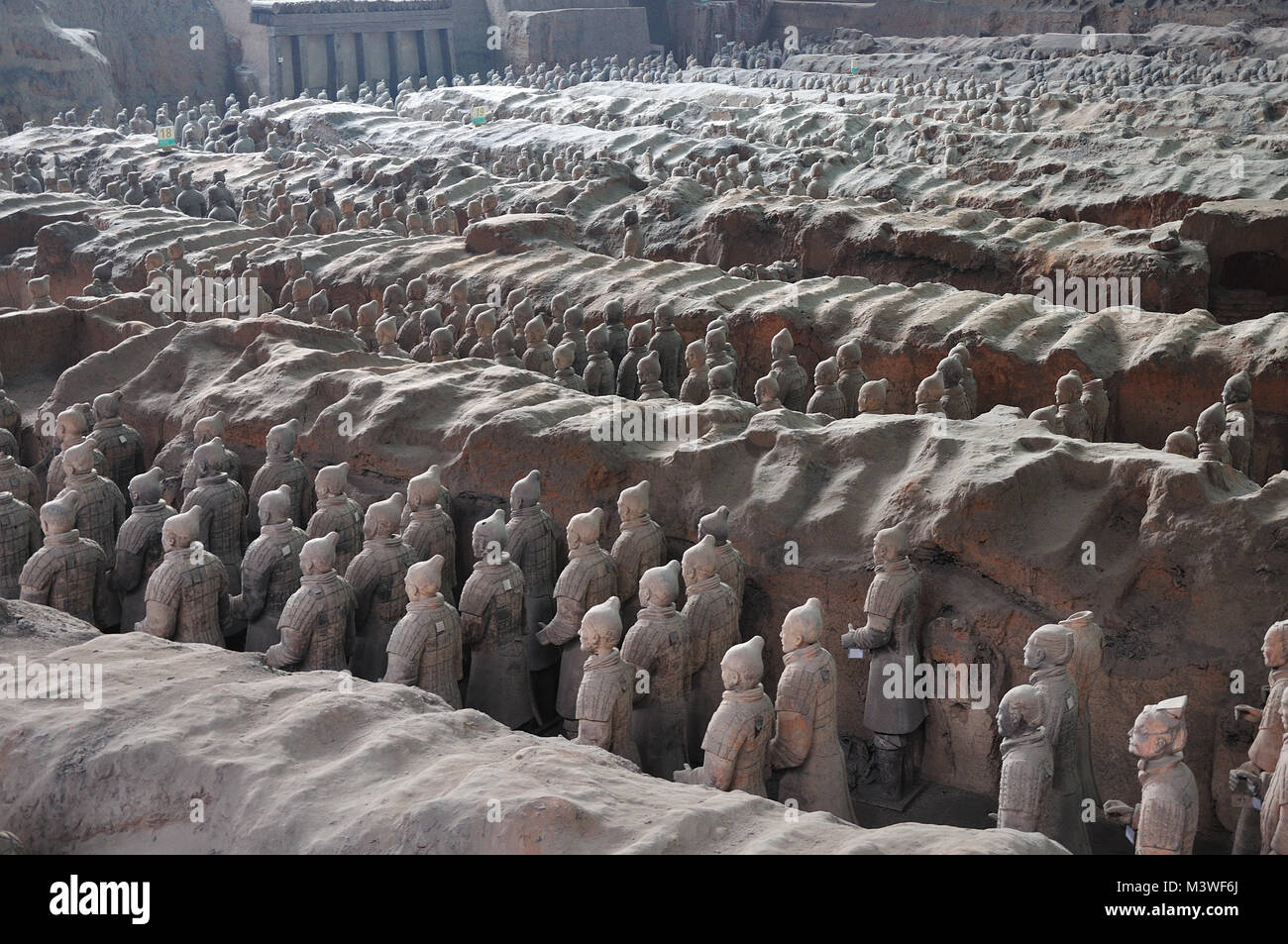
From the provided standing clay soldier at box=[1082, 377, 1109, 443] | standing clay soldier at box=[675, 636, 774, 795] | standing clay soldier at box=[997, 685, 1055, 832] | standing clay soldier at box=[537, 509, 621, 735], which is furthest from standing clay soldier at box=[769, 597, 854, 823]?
standing clay soldier at box=[1082, 377, 1109, 443]

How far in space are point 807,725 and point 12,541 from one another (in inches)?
143

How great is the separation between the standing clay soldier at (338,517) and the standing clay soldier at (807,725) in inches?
85.6

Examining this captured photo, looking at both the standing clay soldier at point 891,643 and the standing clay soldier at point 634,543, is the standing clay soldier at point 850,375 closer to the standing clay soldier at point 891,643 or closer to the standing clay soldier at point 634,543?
the standing clay soldier at point 634,543

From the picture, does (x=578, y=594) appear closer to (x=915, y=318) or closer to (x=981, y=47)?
(x=915, y=318)

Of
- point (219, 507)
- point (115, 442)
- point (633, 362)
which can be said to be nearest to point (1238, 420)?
point (633, 362)

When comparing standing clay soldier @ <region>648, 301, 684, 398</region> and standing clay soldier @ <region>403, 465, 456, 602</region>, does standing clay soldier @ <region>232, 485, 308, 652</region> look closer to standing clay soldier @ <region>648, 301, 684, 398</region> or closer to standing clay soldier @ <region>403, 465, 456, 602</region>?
standing clay soldier @ <region>403, 465, 456, 602</region>

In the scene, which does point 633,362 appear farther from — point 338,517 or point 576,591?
point 576,591

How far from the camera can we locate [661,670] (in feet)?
15.2

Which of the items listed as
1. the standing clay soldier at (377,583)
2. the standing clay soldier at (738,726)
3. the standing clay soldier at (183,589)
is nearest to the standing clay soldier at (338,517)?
the standing clay soldier at (377,583)

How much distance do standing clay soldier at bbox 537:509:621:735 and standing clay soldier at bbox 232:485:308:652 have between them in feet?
3.54

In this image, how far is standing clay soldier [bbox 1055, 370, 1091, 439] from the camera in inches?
256

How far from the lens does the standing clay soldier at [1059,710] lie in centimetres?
389

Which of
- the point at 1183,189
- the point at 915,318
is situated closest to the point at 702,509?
the point at 915,318

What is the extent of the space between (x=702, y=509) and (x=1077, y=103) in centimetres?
1260
